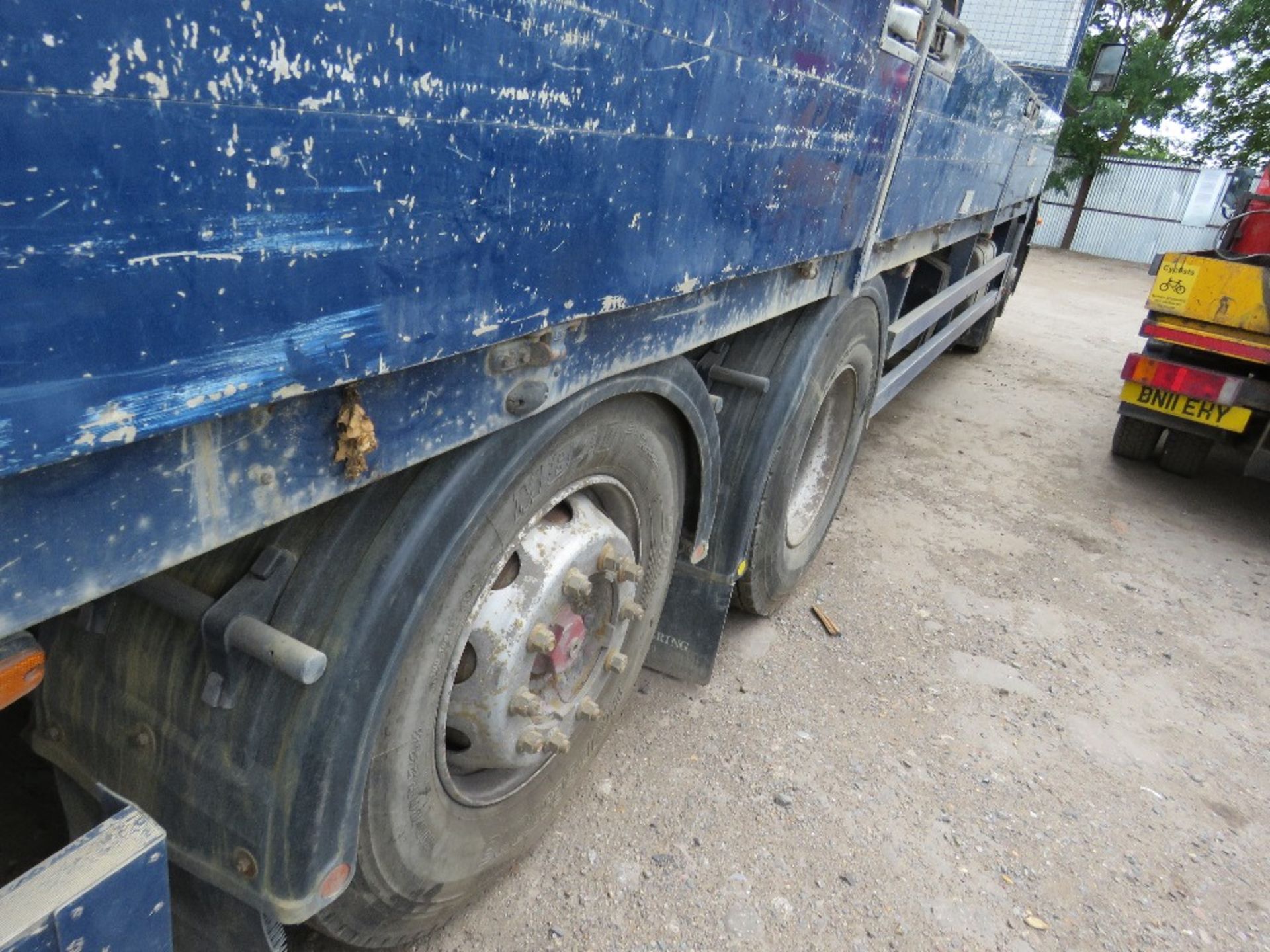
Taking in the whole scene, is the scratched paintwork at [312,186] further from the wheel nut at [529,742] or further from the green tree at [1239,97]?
the green tree at [1239,97]

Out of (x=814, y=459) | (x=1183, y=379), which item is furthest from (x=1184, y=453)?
(x=814, y=459)

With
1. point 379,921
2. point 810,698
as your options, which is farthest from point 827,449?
point 379,921

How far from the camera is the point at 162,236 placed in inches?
25.8

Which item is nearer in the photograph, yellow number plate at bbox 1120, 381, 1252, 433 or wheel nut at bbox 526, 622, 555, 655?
wheel nut at bbox 526, 622, 555, 655

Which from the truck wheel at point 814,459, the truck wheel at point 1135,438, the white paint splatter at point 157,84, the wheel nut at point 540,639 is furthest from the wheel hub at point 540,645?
the truck wheel at point 1135,438

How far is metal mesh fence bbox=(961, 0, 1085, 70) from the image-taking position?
5789 millimetres

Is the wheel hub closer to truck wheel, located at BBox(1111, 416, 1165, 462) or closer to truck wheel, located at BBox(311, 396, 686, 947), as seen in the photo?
truck wheel, located at BBox(311, 396, 686, 947)

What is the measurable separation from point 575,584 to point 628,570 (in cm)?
16

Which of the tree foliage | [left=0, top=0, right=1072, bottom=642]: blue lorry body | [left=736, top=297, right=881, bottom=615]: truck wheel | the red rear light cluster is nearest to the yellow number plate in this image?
the red rear light cluster

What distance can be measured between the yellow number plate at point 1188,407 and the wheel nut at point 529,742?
4589mm

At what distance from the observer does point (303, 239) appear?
767mm

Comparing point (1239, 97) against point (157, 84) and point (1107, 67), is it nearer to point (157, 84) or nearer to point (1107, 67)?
point (1107, 67)

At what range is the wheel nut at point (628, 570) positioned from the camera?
67.4 inches

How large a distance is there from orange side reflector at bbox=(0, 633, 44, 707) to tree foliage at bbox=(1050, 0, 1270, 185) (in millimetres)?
19811
